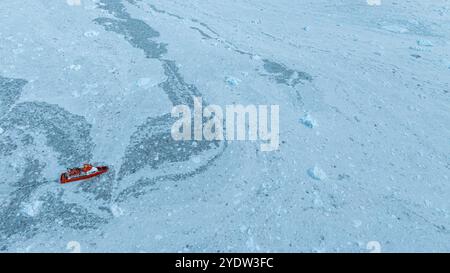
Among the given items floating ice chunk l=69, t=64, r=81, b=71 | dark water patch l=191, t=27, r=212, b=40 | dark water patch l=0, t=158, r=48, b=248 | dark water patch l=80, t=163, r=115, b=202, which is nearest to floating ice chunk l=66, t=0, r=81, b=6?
floating ice chunk l=69, t=64, r=81, b=71

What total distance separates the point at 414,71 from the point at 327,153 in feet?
7.21

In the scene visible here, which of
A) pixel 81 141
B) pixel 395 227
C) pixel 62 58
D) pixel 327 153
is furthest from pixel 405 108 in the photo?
pixel 62 58

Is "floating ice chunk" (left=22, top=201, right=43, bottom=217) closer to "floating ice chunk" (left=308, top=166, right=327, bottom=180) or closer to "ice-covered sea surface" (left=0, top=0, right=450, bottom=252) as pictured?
"ice-covered sea surface" (left=0, top=0, right=450, bottom=252)

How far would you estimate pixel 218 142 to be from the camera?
3246mm

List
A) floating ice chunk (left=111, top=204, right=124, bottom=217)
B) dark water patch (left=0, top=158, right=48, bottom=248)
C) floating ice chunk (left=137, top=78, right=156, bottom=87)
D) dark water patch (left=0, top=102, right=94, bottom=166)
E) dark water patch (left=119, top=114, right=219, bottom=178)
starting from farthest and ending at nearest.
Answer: floating ice chunk (left=137, top=78, right=156, bottom=87) < dark water patch (left=0, top=102, right=94, bottom=166) < dark water patch (left=119, top=114, right=219, bottom=178) < floating ice chunk (left=111, top=204, right=124, bottom=217) < dark water patch (left=0, top=158, right=48, bottom=248)

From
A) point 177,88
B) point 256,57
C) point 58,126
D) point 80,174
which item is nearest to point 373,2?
point 256,57

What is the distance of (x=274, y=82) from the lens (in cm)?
413

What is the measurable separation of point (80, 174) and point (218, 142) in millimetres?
1250

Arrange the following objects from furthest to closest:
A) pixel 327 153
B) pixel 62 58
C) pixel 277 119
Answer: pixel 62 58 < pixel 277 119 < pixel 327 153

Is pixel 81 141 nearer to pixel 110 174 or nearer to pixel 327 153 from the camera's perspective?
pixel 110 174

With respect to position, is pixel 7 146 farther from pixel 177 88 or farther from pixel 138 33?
pixel 138 33

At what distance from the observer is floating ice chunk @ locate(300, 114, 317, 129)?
136 inches

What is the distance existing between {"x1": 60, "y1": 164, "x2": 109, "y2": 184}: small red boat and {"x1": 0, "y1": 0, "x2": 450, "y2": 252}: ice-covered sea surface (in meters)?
0.07
